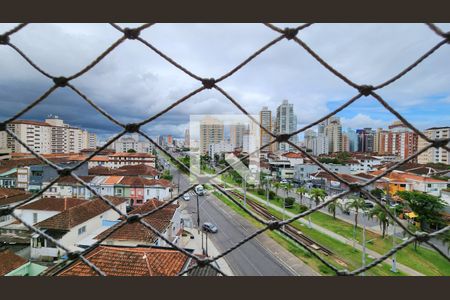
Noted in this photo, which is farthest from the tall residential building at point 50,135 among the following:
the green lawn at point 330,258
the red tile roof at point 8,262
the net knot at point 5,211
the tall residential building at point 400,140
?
the tall residential building at point 400,140

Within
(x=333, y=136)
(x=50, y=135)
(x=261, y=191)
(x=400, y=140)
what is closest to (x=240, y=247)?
(x=261, y=191)

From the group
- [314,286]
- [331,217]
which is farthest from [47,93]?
[331,217]

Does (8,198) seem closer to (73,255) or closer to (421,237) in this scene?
(73,255)

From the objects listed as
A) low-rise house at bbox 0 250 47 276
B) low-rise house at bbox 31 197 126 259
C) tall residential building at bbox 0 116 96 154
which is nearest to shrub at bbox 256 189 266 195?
low-rise house at bbox 31 197 126 259

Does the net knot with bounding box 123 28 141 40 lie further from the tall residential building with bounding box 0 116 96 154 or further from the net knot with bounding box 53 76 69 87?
the tall residential building with bounding box 0 116 96 154

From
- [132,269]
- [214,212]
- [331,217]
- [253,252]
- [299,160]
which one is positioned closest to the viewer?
[132,269]

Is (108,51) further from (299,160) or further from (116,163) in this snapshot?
(116,163)
